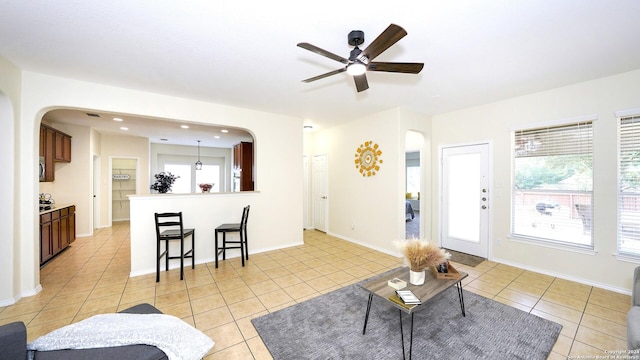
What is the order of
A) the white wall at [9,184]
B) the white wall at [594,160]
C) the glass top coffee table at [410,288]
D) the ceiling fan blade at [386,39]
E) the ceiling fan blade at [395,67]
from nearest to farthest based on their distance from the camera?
the ceiling fan blade at [386,39], the glass top coffee table at [410,288], the ceiling fan blade at [395,67], the white wall at [9,184], the white wall at [594,160]

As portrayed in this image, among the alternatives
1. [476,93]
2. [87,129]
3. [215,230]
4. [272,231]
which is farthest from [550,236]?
[87,129]

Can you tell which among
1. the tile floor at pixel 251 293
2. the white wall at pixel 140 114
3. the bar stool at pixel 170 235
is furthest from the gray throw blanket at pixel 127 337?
the white wall at pixel 140 114

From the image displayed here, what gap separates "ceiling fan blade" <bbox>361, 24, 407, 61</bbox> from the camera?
1.52 metres

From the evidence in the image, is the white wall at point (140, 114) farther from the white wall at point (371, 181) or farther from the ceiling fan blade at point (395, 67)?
the ceiling fan blade at point (395, 67)

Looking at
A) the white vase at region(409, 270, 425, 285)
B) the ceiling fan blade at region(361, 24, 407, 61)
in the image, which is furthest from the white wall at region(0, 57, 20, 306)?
the white vase at region(409, 270, 425, 285)

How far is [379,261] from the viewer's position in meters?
3.91

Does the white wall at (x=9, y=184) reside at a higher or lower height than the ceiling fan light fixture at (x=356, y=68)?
lower

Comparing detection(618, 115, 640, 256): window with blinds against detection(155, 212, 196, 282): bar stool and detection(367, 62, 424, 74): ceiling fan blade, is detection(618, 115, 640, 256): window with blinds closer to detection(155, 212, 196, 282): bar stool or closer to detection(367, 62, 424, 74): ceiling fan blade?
detection(367, 62, 424, 74): ceiling fan blade

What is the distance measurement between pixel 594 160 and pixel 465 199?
164cm

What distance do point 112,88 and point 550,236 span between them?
6362 millimetres

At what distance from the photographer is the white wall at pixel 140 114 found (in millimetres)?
2729

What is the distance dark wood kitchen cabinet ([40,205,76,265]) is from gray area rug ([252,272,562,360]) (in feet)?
12.7

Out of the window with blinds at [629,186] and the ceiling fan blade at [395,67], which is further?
the window with blinds at [629,186]

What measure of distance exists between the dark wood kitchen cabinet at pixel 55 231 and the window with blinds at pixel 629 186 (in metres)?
7.83
